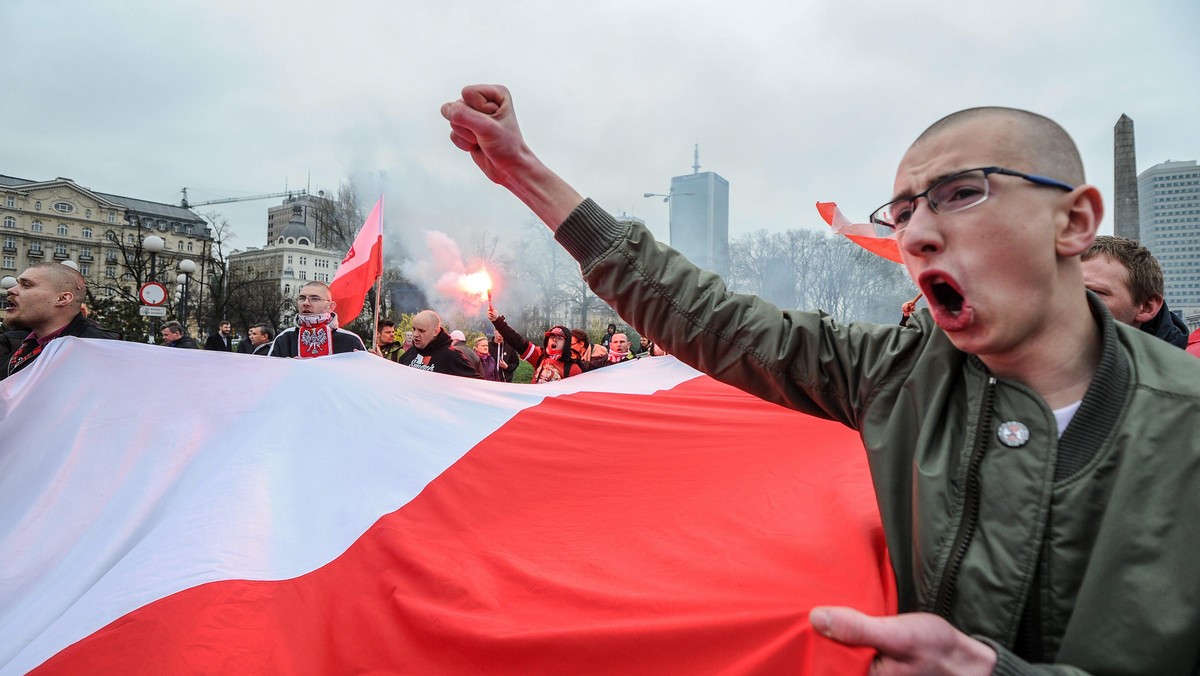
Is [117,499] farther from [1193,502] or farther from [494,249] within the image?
[494,249]

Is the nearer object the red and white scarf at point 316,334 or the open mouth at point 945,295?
the open mouth at point 945,295

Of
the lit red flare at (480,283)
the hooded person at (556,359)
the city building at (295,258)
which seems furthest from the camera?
the city building at (295,258)

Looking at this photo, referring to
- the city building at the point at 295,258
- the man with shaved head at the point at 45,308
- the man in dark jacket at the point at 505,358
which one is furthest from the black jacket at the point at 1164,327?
the city building at the point at 295,258

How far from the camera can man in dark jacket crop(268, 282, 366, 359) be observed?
7.51 meters

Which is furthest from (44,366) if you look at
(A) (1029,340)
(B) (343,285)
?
(B) (343,285)

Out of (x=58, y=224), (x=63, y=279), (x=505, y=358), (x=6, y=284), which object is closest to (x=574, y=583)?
(x=63, y=279)

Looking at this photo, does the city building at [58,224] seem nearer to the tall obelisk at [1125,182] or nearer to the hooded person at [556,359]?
the hooded person at [556,359]

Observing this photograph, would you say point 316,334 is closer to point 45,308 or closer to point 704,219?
point 45,308

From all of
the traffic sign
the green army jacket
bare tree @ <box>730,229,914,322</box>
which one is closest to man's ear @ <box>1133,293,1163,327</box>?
the green army jacket

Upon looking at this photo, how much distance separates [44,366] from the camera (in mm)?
3301

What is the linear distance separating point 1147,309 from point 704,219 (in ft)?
176

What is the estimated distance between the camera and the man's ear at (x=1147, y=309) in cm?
323

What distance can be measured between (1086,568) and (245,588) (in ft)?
6.67

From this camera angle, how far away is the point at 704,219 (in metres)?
55.6
